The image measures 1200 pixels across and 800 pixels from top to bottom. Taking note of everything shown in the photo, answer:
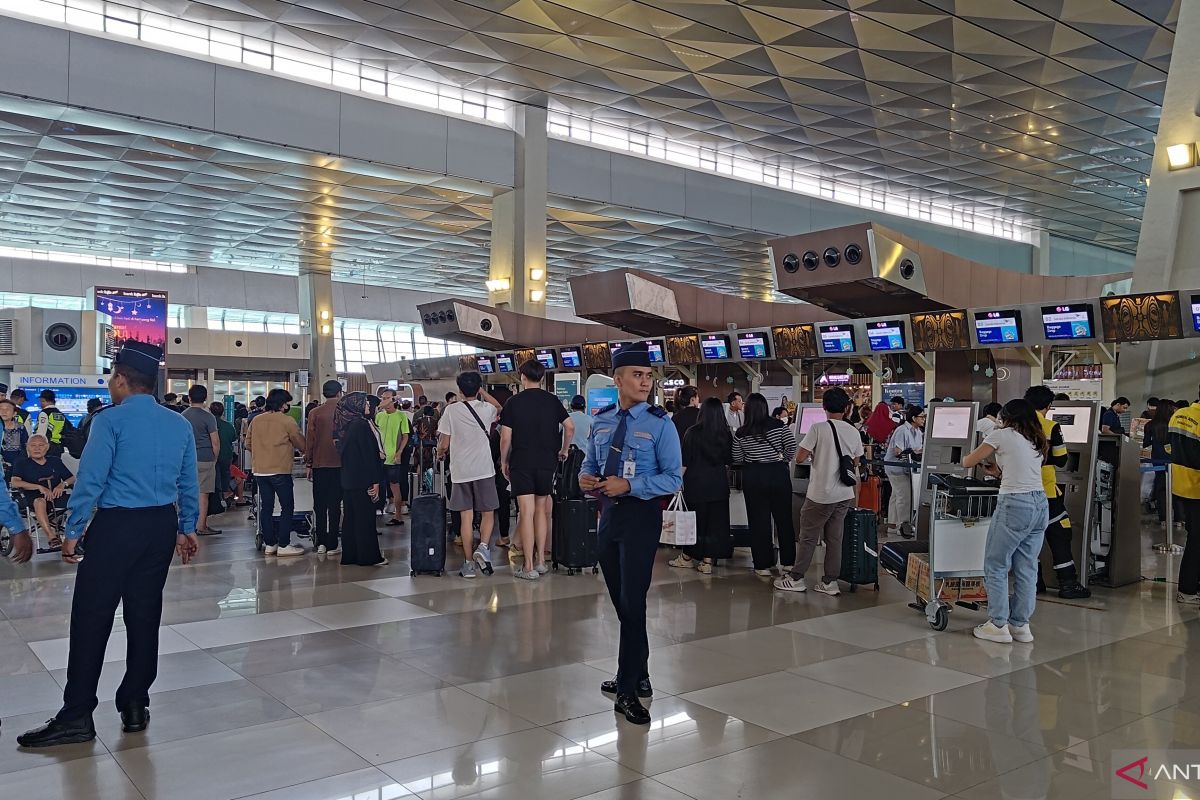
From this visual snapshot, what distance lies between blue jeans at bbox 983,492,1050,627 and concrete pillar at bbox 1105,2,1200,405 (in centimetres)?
614

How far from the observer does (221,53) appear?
14.7 m

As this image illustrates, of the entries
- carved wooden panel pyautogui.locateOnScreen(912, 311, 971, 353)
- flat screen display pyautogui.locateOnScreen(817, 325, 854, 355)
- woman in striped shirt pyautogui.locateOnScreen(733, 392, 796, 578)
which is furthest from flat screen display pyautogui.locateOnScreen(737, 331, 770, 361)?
woman in striped shirt pyautogui.locateOnScreen(733, 392, 796, 578)

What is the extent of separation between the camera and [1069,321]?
11.3 meters

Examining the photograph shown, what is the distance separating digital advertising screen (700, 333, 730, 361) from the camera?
622 inches

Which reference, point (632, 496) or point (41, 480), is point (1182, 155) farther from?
point (41, 480)

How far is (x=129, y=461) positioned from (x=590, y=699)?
92.1 inches

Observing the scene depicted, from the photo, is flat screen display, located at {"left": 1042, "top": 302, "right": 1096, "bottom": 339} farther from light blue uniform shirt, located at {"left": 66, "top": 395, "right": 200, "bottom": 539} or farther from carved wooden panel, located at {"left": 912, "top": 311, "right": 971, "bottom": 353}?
light blue uniform shirt, located at {"left": 66, "top": 395, "right": 200, "bottom": 539}

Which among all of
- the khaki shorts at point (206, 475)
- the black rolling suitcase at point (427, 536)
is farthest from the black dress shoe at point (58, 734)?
the khaki shorts at point (206, 475)

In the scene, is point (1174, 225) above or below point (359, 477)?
above

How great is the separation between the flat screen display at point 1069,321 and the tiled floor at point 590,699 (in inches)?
200

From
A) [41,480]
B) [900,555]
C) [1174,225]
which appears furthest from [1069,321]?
[41,480]

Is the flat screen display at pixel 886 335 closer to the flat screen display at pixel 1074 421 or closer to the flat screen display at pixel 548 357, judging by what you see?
the flat screen display at pixel 1074 421

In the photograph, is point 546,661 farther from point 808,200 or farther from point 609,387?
point 808,200

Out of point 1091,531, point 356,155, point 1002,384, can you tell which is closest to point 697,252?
point 356,155
